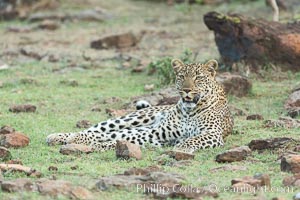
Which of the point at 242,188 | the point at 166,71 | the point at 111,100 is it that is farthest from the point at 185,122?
the point at 166,71

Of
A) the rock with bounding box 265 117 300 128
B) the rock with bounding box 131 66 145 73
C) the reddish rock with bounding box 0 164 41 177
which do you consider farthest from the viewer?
the rock with bounding box 131 66 145 73

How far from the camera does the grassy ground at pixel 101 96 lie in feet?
35.9

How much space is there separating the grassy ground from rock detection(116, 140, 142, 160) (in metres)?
0.14

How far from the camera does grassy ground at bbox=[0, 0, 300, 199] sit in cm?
1093

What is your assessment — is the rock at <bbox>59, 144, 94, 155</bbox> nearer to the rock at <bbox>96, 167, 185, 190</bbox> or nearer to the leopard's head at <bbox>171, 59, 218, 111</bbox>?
the leopard's head at <bbox>171, 59, 218, 111</bbox>

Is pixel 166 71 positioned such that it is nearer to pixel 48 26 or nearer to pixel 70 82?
pixel 70 82

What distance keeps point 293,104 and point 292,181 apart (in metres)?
5.92

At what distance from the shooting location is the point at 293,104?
52.1 ft

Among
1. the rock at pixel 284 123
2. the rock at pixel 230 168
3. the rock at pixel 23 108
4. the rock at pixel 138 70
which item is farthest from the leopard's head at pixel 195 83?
the rock at pixel 138 70

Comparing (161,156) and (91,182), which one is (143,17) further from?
(91,182)

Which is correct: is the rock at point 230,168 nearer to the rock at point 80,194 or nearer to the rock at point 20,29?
the rock at point 80,194

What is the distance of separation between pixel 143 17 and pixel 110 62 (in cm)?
656

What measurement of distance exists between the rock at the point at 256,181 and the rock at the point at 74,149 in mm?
2935

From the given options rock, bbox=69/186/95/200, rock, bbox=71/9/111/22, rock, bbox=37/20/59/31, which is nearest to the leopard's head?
rock, bbox=69/186/95/200
